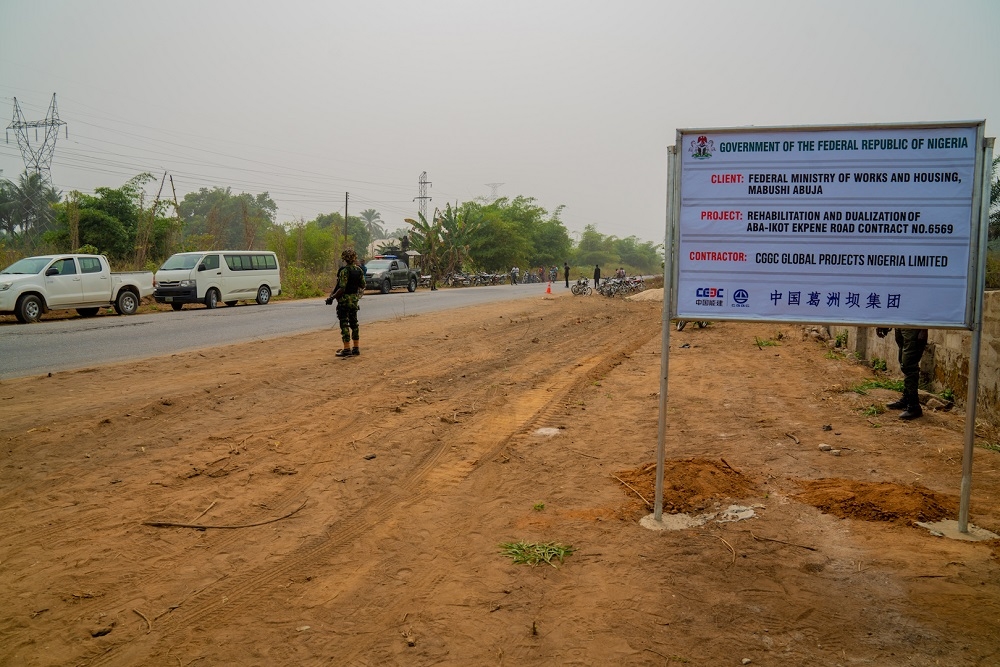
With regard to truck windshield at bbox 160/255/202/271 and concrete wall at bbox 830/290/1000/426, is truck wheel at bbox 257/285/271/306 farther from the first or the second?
concrete wall at bbox 830/290/1000/426

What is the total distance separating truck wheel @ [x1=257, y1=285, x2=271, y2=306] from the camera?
80.2 ft

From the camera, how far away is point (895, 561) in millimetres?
3732

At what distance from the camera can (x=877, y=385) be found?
27.4ft

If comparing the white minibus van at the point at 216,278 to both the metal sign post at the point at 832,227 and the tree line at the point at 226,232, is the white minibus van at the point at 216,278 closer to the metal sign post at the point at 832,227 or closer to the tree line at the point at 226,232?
the tree line at the point at 226,232

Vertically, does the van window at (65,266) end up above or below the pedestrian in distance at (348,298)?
above

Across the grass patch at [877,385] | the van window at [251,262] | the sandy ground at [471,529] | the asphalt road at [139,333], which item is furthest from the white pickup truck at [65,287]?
the grass patch at [877,385]

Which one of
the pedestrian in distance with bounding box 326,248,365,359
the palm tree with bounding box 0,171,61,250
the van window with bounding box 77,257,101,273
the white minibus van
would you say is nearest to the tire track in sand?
the pedestrian in distance with bounding box 326,248,365,359

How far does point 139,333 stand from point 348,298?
20.5 feet

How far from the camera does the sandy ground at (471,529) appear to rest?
10.3ft

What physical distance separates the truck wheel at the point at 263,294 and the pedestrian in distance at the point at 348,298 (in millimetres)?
14586

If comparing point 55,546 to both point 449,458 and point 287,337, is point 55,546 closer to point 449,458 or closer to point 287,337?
point 449,458

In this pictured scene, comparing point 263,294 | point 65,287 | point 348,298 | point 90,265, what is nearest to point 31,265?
point 65,287

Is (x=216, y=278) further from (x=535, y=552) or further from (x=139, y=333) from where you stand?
(x=535, y=552)

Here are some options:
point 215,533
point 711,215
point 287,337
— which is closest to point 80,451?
point 215,533
